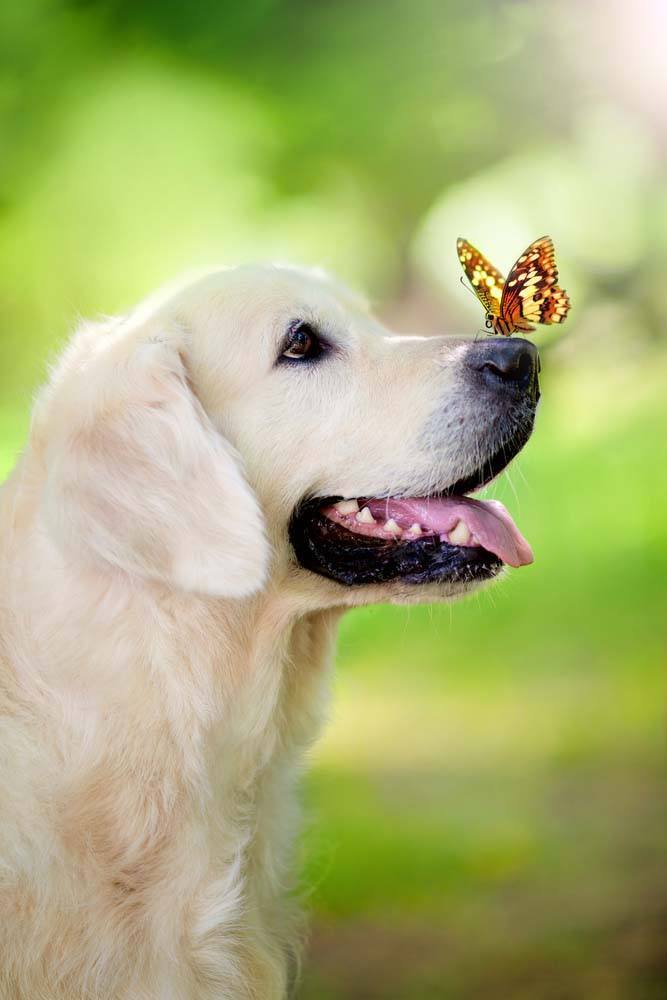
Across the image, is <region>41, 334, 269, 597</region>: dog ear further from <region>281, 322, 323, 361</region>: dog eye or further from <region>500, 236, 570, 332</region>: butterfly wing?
<region>500, 236, 570, 332</region>: butterfly wing

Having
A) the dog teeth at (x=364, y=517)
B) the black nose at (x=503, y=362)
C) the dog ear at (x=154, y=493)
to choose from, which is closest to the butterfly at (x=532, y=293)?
the black nose at (x=503, y=362)

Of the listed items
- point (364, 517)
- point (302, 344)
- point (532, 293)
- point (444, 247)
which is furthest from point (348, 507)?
point (444, 247)

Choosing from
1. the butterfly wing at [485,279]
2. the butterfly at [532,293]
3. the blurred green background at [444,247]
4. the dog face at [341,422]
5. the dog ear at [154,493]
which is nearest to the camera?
the dog ear at [154,493]

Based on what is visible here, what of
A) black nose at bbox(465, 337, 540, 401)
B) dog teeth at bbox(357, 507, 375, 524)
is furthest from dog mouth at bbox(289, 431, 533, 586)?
black nose at bbox(465, 337, 540, 401)

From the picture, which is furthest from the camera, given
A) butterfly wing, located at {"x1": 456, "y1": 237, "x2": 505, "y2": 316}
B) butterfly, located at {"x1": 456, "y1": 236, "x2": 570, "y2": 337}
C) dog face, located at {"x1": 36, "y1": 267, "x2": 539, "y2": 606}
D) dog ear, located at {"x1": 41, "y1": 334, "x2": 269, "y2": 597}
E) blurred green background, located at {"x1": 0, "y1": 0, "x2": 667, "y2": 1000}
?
blurred green background, located at {"x1": 0, "y1": 0, "x2": 667, "y2": 1000}

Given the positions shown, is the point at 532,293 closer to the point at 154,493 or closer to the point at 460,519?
the point at 460,519

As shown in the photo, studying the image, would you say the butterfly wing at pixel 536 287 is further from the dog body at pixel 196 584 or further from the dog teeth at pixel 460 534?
the dog teeth at pixel 460 534
